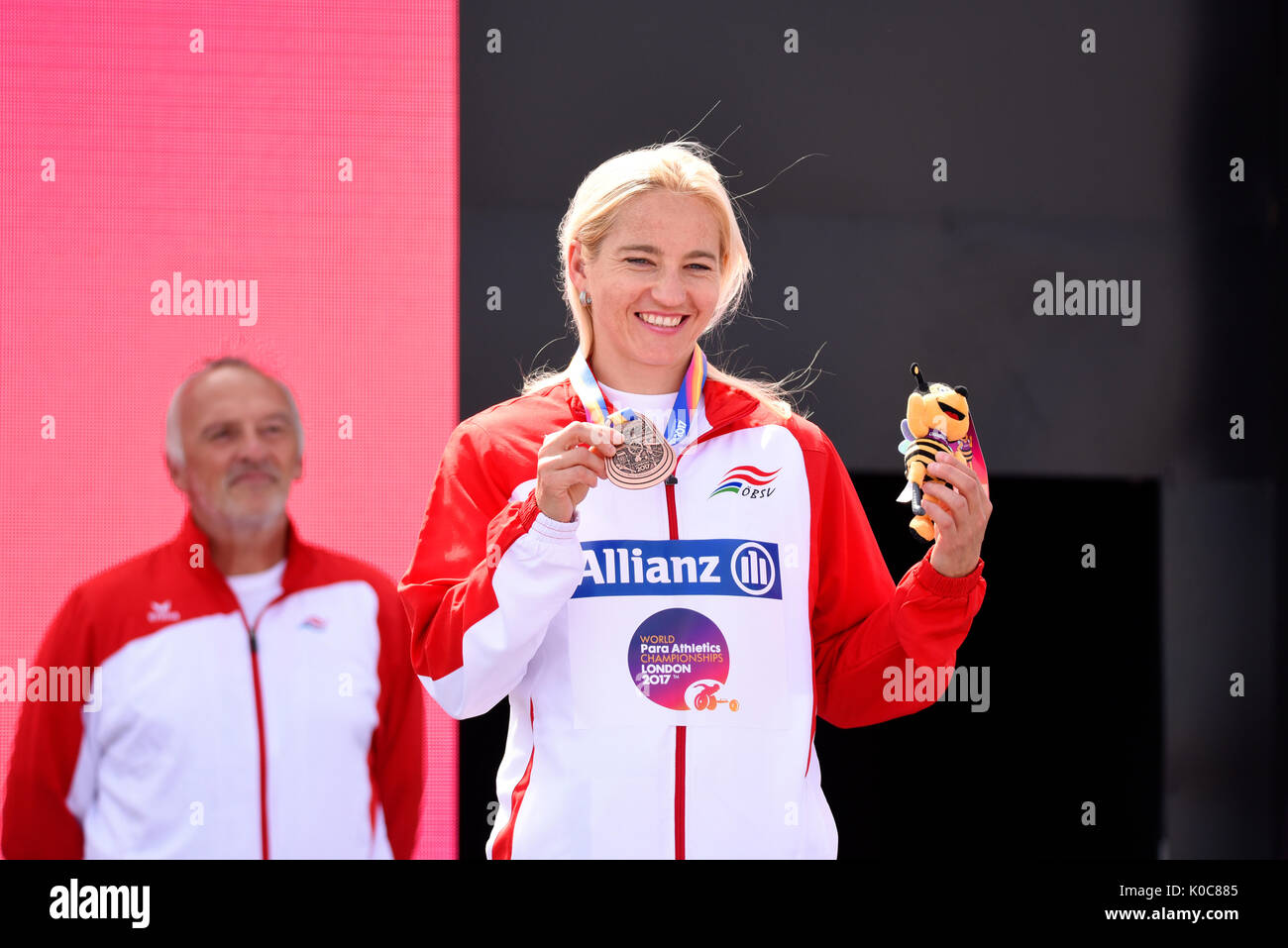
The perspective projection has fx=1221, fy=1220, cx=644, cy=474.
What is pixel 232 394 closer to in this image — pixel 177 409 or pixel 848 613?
pixel 177 409

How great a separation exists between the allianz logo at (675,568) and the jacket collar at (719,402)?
253 millimetres

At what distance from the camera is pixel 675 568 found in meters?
2.34

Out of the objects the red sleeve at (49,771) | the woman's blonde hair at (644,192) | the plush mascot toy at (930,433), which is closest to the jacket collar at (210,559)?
the red sleeve at (49,771)

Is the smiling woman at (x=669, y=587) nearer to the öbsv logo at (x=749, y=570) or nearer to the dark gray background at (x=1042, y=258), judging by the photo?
the öbsv logo at (x=749, y=570)

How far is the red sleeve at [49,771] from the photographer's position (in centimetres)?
260

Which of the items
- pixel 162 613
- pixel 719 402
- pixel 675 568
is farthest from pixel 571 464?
pixel 162 613

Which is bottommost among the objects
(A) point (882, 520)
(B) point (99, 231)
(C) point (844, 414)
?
(A) point (882, 520)

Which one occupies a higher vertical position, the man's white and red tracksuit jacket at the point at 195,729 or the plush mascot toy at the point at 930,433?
the plush mascot toy at the point at 930,433

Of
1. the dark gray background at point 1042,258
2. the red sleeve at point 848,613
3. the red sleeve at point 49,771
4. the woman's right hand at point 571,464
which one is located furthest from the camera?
the dark gray background at point 1042,258

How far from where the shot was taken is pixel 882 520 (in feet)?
10.1

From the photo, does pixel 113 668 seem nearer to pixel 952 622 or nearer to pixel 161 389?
pixel 161 389

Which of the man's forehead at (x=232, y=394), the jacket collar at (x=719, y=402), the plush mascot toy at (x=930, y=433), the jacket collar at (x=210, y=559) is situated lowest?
the jacket collar at (x=210, y=559)
